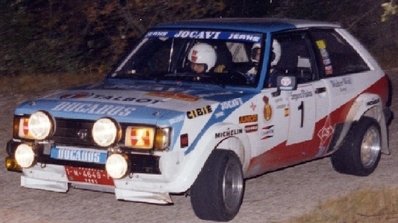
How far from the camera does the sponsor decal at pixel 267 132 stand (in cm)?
851

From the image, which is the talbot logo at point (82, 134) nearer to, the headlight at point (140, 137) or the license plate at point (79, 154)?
the license plate at point (79, 154)

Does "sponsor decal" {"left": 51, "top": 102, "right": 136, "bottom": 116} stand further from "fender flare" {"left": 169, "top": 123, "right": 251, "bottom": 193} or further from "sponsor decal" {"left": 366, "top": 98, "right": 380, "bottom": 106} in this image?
"sponsor decal" {"left": 366, "top": 98, "right": 380, "bottom": 106}

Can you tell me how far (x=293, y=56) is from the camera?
945 cm

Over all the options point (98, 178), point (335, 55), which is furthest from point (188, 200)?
point (335, 55)

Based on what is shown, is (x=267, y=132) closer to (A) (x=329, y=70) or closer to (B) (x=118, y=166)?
(A) (x=329, y=70)

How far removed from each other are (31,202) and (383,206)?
3.03 meters

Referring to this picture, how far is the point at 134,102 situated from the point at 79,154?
600 mm

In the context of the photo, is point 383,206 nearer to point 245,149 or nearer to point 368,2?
point 245,149

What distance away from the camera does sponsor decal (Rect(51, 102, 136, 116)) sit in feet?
25.6

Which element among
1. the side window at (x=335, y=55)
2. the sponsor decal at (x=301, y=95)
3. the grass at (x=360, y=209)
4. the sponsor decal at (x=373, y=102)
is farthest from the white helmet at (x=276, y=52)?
the grass at (x=360, y=209)

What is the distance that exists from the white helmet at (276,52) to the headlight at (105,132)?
1.98 meters

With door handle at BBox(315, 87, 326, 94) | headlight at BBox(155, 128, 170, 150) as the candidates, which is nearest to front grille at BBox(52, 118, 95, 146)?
headlight at BBox(155, 128, 170, 150)

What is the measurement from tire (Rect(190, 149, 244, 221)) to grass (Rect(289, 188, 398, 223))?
54cm

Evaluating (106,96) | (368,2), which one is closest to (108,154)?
(106,96)
